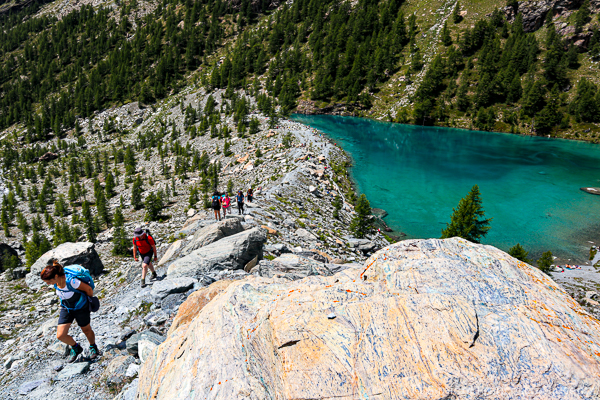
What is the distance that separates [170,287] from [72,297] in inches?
153

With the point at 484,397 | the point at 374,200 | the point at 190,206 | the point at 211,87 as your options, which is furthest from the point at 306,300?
the point at 211,87

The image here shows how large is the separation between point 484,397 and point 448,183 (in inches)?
2028

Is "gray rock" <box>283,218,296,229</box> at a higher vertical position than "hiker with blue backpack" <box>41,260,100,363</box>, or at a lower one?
lower

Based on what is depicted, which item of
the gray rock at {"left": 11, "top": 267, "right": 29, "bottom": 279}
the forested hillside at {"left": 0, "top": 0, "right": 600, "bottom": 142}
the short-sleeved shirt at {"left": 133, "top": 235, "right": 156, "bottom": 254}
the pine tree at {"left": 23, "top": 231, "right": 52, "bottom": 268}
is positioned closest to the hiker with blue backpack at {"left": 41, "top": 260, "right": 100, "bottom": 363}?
the short-sleeved shirt at {"left": 133, "top": 235, "right": 156, "bottom": 254}

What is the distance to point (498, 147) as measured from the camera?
75750mm

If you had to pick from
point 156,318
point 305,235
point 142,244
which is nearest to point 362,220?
point 305,235

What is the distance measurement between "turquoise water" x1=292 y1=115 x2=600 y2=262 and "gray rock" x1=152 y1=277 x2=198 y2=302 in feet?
88.2

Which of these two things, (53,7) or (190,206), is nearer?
(190,206)

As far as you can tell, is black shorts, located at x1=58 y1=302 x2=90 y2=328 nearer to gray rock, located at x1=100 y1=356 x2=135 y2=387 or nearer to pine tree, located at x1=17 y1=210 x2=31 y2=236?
gray rock, located at x1=100 y1=356 x2=135 y2=387

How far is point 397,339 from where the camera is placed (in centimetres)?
489

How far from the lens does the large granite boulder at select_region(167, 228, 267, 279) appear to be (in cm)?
1263

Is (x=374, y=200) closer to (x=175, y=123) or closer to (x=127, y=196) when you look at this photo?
(x=127, y=196)

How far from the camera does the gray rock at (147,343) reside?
780 centimetres

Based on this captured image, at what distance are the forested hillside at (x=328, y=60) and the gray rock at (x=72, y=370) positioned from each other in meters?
95.5
